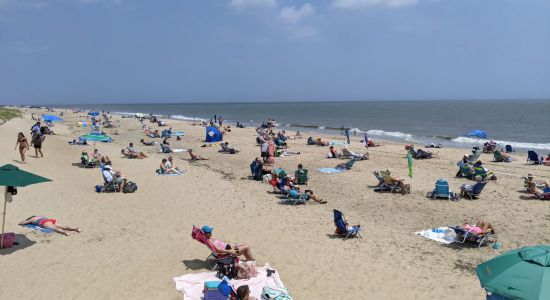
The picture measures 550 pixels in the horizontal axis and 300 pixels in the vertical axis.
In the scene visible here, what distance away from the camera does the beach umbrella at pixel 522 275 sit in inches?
157

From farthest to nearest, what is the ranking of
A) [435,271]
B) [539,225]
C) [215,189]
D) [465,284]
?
1. [215,189]
2. [539,225]
3. [435,271]
4. [465,284]

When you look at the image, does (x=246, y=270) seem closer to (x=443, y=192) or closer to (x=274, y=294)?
(x=274, y=294)

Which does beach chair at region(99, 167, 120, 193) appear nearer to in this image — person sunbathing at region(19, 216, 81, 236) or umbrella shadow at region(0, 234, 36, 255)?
person sunbathing at region(19, 216, 81, 236)

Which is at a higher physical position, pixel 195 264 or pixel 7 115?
pixel 7 115

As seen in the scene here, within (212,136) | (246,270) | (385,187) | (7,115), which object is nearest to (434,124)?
(212,136)

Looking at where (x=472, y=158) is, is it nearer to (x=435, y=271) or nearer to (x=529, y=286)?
(x=435, y=271)

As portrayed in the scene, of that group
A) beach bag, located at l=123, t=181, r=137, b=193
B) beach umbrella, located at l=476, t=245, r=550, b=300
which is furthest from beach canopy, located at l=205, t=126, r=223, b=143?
beach umbrella, located at l=476, t=245, r=550, b=300

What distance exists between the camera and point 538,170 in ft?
59.1

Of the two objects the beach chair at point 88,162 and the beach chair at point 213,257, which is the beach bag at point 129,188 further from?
the beach chair at point 213,257

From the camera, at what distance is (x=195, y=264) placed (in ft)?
23.9

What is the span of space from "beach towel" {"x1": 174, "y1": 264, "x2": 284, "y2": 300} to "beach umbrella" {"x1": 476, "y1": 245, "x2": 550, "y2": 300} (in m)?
3.11

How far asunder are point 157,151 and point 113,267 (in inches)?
642

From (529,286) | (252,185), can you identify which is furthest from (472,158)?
(529,286)

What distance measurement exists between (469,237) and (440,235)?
0.63 meters
